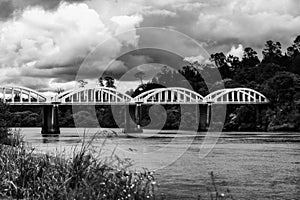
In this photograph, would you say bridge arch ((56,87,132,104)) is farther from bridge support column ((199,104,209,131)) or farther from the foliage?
the foliage

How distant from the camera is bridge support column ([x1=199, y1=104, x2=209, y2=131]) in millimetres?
128863

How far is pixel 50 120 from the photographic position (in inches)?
4941

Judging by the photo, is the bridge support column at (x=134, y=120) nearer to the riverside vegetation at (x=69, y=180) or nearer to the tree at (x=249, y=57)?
the tree at (x=249, y=57)

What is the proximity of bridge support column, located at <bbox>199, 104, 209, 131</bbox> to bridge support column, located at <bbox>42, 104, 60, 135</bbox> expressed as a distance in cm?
3352

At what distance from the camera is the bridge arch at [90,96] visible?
427 ft

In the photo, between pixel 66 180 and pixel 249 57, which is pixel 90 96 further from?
pixel 66 180

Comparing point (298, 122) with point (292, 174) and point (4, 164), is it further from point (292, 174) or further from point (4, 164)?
point (4, 164)

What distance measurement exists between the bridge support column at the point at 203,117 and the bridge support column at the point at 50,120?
33.5 metres

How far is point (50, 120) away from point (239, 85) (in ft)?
173

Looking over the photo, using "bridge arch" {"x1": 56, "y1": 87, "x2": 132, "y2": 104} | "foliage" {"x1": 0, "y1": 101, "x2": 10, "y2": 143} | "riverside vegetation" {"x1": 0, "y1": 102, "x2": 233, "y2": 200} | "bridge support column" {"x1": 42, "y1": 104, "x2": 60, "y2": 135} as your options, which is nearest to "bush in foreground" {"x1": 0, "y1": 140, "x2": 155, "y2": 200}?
"riverside vegetation" {"x1": 0, "y1": 102, "x2": 233, "y2": 200}

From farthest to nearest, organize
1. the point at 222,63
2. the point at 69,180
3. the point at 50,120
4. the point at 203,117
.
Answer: the point at 222,63, the point at 203,117, the point at 50,120, the point at 69,180

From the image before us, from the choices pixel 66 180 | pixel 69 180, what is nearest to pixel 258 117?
pixel 69 180

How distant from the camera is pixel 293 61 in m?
150

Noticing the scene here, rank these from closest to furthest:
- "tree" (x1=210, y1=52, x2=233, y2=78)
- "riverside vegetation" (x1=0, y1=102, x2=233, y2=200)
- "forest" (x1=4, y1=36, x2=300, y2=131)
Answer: "riverside vegetation" (x1=0, y1=102, x2=233, y2=200) < "forest" (x1=4, y1=36, x2=300, y2=131) < "tree" (x1=210, y1=52, x2=233, y2=78)
